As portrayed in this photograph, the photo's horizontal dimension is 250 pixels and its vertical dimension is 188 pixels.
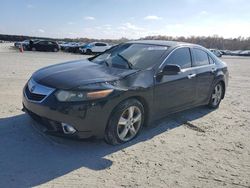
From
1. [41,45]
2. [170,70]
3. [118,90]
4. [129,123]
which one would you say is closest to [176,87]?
[170,70]

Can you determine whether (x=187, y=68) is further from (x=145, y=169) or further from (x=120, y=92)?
(x=145, y=169)

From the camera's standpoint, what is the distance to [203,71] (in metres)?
6.67

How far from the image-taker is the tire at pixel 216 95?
7.37 m

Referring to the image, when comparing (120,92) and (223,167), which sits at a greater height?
(120,92)

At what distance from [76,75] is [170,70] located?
63.6 inches

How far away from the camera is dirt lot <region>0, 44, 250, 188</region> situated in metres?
3.76

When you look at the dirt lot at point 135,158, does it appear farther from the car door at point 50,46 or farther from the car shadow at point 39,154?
the car door at point 50,46

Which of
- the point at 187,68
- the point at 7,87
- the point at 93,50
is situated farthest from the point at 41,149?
the point at 93,50

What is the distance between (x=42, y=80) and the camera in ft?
15.7

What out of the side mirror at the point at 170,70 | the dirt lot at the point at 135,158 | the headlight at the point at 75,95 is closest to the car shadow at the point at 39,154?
the dirt lot at the point at 135,158

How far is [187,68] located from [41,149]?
327 cm

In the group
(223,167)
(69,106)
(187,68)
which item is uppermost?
(187,68)

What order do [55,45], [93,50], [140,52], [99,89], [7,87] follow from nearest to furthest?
[99,89]
[140,52]
[7,87]
[93,50]
[55,45]

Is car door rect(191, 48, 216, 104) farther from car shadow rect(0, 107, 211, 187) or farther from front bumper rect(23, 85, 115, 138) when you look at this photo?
front bumper rect(23, 85, 115, 138)
